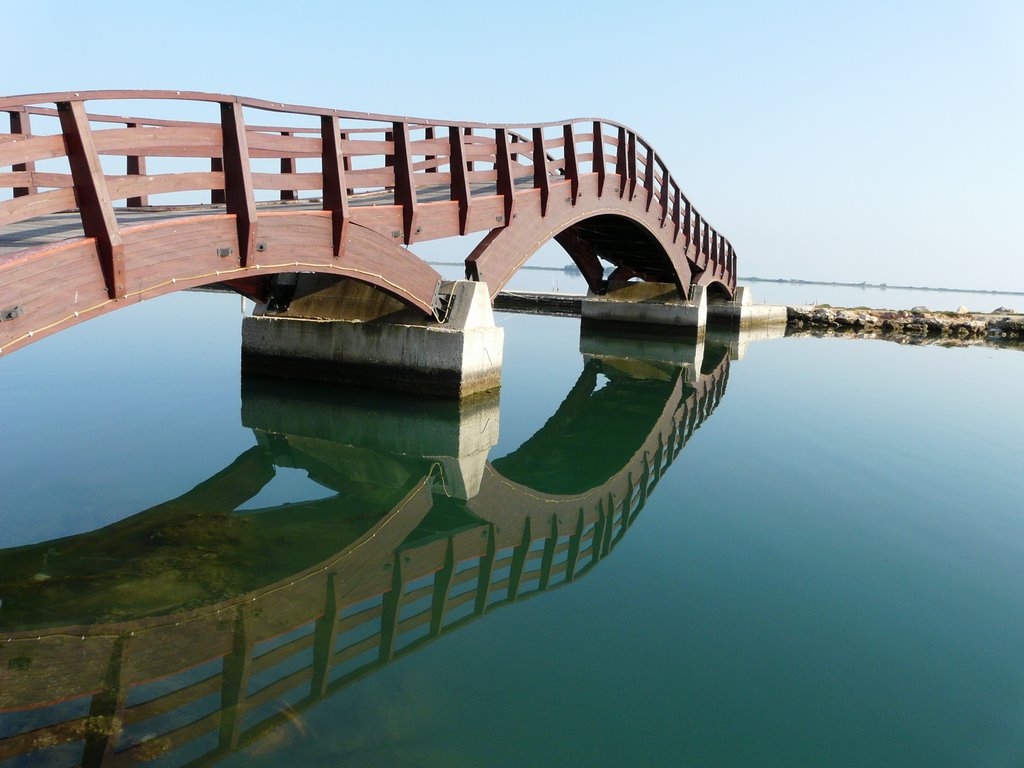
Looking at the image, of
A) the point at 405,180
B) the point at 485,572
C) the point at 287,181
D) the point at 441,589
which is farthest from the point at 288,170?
the point at 441,589

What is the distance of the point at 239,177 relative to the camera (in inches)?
348

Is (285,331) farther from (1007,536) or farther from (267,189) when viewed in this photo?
(1007,536)

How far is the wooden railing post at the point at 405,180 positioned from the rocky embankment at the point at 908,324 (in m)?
30.0

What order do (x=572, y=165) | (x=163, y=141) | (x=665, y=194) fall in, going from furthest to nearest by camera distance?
1. (x=665, y=194)
2. (x=572, y=165)
3. (x=163, y=141)

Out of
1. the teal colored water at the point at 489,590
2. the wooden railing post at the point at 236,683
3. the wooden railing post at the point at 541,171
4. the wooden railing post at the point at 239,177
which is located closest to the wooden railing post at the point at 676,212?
the wooden railing post at the point at 541,171

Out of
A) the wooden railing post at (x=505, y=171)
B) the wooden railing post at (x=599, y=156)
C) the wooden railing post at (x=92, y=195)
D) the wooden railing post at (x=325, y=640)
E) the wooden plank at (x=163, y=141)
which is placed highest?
the wooden railing post at (x=599, y=156)

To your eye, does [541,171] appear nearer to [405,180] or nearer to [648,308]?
[405,180]

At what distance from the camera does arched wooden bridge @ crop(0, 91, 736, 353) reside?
6820 mm

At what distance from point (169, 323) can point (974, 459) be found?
80.1ft

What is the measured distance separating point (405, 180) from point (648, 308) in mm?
18523

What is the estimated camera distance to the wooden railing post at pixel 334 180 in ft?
32.7

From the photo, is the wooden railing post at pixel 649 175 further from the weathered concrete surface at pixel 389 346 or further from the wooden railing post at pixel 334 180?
the wooden railing post at pixel 334 180

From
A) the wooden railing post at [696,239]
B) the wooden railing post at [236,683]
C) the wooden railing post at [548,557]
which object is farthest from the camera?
the wooden railing post at [696,239]

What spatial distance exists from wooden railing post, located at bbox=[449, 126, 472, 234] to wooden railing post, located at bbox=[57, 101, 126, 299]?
6.36 metres
